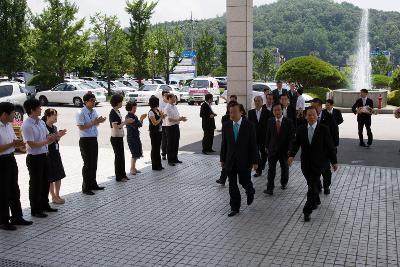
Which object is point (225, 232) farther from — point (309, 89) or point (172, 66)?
point (172, 66)

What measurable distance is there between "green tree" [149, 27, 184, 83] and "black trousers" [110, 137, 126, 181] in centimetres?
3854

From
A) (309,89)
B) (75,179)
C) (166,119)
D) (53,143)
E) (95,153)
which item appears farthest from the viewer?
(309,89)

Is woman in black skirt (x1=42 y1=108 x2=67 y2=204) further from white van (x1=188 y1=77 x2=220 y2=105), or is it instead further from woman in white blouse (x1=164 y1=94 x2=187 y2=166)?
white van (x1=188 y1=77 x2=220 y2=105)

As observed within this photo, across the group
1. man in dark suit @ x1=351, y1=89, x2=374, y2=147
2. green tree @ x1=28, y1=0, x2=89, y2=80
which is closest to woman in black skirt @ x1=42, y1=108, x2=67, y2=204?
man in dark suit @ x1=351, y1=89, x2=374, y2=147

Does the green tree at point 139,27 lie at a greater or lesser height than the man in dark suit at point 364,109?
greater

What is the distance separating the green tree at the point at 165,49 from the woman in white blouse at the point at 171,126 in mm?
36611

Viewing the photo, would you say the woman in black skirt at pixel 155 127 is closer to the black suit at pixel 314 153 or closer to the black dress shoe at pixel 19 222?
the black dress shoe at pixel 19 222

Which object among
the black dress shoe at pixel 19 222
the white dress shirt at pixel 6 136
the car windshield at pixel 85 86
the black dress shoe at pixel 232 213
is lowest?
the black dress shoe at pixel 232 213

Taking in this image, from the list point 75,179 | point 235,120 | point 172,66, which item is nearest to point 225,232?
point 235,120

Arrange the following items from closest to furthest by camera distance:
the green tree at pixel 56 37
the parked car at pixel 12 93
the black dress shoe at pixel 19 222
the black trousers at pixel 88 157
Result: the black dress shoe at pixel 19 222 → the black trousers at pixel 88 157 → the parked car at pixel 12 93 → the green tree at pixel 56 37

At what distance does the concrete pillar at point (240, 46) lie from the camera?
16.5 meters

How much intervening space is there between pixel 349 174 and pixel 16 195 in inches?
283

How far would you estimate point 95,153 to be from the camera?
9.91 meters

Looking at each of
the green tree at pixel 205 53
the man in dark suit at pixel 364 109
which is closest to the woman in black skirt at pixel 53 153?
the man in dark suit at pixel 364 109
